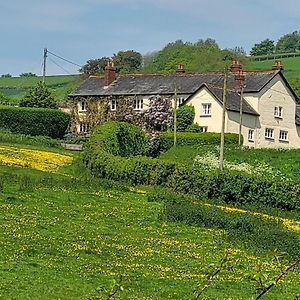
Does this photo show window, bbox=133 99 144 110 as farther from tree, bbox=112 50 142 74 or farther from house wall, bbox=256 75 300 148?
tree, bbox=112 50 142 74

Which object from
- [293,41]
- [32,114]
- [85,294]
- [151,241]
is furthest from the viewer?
[293,41]

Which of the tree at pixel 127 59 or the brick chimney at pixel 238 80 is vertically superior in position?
the tree at pixel 127 59

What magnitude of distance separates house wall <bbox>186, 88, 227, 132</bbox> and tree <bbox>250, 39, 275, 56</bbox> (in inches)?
3920

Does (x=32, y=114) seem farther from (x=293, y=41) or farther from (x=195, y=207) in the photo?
(x=293, y=41)

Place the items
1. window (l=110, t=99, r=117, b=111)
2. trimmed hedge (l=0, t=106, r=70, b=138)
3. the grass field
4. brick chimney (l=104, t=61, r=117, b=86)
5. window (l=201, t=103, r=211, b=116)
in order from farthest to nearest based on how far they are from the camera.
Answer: brick chimney (l=104, t=61, r=117, b=86), window (l=110, t=99, r=117, b=111), window (l=201, t=103, r=211, b=116), trimmed hedge (l=0, t=106, r=70, b=138), the grass field

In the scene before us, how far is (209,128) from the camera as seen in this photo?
225 feet

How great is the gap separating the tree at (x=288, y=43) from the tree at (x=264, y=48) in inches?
61.6

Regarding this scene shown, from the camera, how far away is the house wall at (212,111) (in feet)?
221

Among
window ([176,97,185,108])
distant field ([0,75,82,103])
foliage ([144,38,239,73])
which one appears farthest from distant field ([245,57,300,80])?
window ([176,97,185,108])

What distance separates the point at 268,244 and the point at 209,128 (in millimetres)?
47683

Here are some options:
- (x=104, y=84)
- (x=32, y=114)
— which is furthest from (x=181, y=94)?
(x=32, y=114)

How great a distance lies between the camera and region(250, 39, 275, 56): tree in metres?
166

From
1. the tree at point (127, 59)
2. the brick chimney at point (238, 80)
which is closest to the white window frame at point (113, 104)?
the brick chimney at point (238, 80)

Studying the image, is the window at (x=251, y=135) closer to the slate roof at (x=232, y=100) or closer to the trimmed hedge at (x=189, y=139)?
the slate roof at (x=232, y=100)
